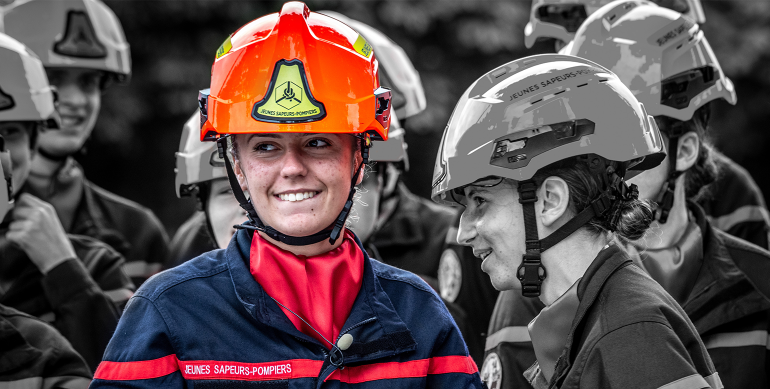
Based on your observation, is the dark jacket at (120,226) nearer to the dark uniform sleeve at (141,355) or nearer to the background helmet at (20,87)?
the background helmet at (20,87)

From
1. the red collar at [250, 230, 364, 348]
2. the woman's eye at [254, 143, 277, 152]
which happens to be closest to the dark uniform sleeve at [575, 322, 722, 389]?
the red collar at [250, 230, 364, 348]

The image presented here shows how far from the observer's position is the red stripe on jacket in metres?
2.35

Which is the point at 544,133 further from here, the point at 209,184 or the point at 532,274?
the point at 209,184

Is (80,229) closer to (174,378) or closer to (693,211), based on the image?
(174,378)

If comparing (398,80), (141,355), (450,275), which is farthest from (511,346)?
(398,80)

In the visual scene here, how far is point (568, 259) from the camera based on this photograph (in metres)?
2.62

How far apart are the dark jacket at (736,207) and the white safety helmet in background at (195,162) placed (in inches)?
106

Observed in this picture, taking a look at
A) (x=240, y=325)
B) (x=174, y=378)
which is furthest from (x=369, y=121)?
(x=174, y=378)

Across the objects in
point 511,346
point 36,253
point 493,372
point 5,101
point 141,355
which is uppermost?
point 5,101

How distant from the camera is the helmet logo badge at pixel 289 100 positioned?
2529 millimetres

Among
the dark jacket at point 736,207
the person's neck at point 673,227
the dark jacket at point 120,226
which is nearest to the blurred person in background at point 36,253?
the dark jacket at point 120,226

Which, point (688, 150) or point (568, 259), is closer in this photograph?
point (568, 259)

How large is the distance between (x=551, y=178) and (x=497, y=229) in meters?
0.24

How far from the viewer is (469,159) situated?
8.80ft
